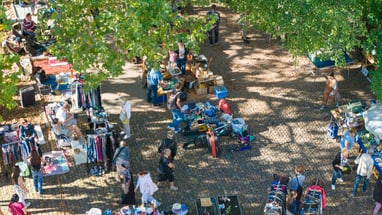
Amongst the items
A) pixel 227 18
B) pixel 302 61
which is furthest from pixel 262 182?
pixel 227 18

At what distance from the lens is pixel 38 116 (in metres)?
21.6

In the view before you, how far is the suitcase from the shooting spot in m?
21.8

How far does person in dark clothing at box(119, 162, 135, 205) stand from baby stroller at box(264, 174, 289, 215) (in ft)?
12.3

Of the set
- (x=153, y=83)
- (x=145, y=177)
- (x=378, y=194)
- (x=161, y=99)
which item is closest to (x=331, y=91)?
(x=378, y=194)

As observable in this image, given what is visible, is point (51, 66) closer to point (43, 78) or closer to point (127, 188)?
point (43, 78)

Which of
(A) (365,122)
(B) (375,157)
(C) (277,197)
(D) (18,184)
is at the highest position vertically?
(A) (365,122)

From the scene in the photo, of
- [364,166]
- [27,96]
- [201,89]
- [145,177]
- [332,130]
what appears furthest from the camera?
[201,89]

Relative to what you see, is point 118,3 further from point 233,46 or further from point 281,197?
point 233,46

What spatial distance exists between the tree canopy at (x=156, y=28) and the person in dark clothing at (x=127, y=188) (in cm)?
277

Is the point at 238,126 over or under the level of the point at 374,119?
under

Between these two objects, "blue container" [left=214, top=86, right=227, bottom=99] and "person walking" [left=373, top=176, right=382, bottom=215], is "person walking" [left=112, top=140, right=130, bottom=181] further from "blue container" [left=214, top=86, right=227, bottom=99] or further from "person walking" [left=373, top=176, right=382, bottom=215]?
"person walking" [left=373, top=176, right=382, bottom=215]

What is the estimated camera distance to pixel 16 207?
54.5ft

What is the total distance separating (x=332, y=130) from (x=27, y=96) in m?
10.5

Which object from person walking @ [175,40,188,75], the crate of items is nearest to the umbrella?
the crate of items
